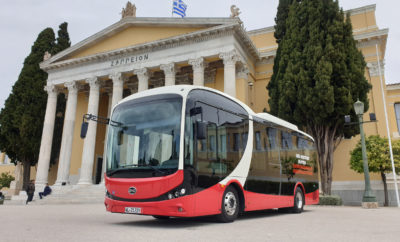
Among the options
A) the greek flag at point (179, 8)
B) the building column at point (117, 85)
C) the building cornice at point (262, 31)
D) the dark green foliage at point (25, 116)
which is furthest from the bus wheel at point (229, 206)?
the dark green foliage at point (25, 116)

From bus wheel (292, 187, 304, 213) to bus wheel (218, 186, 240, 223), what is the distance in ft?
11.4

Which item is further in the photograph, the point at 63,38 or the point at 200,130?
the point at 63,38

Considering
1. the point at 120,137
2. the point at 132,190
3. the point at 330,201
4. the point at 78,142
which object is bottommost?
the point at 330,201

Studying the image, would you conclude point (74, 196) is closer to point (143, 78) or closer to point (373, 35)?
point (143, 78)

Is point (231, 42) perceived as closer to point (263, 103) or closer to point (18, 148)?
A: point (263, 103)

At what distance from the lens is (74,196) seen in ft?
61.8

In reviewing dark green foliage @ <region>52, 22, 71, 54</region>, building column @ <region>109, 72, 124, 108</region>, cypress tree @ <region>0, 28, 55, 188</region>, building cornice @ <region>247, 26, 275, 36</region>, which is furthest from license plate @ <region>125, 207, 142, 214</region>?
dark green foliage @ <region>52, 22, 71, 54</region>

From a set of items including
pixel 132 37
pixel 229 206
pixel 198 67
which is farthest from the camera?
pixel 132 37

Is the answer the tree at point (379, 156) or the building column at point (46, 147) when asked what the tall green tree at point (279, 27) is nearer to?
the tree at point (379, 156)

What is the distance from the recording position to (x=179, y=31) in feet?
70.7

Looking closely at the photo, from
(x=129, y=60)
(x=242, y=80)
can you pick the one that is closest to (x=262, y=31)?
(x=242, y=80)

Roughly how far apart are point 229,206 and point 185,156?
6.05 ft

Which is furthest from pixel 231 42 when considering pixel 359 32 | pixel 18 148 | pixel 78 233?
pixel 18 148

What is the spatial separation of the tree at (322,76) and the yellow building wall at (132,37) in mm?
7105
